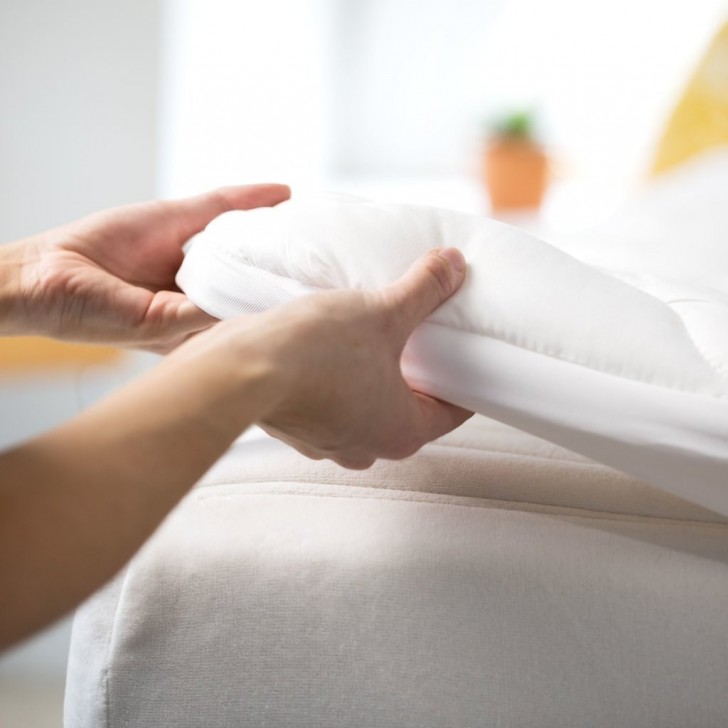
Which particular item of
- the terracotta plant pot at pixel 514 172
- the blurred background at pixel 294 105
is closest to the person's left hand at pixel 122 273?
the blurred background at pixel 294 105

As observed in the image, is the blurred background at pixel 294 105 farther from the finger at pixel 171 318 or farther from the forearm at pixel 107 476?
the forearm at pixel 107 476

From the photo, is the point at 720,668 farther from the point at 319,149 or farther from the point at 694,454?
the point at 319,149

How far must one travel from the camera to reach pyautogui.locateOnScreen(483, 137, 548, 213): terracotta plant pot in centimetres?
298

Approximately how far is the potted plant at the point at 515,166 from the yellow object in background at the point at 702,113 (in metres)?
0.51

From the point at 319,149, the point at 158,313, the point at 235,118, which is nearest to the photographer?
the point at 158,313

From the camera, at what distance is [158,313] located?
0.85 meters

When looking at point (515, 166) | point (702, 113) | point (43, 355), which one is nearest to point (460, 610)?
point (43, 355)

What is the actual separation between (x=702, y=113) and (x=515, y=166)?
0.63 metres

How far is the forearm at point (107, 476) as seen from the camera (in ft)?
1.48

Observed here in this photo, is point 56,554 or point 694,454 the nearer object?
point 56,554

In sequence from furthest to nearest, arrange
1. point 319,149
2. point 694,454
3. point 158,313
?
1. point 319,149
2. point 158,313
3. point 694,454

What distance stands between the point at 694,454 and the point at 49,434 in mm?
383

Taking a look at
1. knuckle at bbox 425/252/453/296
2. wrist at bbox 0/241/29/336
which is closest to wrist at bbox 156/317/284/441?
knuckle at bbox 425/252/453/296

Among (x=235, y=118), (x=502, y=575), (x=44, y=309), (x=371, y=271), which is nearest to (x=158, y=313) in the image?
(x=44, y=309)
